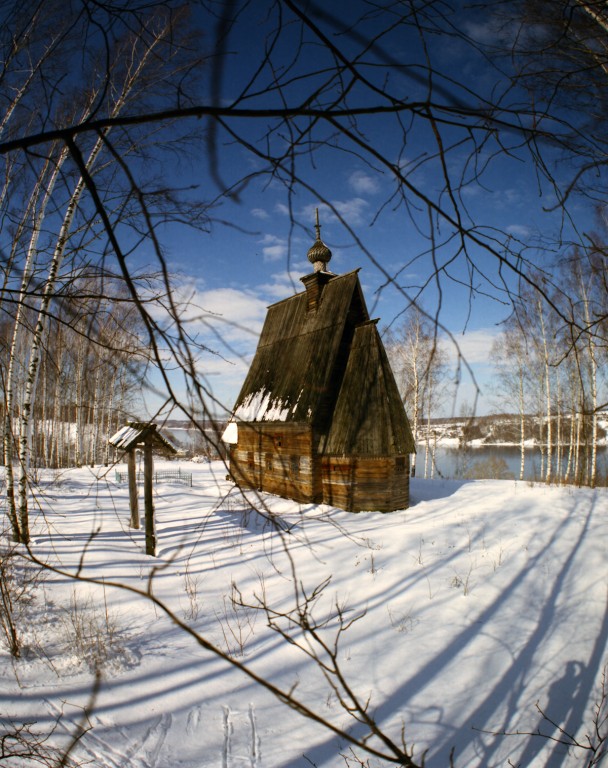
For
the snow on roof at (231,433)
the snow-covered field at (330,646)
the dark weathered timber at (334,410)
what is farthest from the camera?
the dark weathered timber at (334,410)

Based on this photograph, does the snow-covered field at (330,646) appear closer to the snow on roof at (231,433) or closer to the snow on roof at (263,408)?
the snow on roof at (231,433)

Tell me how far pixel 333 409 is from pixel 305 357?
2.22m

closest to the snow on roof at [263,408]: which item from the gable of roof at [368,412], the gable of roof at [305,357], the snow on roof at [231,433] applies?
the gable of roof at [305,357]

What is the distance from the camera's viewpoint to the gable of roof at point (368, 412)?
35.3 feet

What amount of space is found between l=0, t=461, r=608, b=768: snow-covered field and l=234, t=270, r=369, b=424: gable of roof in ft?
16.2

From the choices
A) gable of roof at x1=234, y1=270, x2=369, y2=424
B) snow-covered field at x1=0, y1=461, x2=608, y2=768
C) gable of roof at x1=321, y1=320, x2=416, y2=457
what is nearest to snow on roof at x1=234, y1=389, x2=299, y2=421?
gable of roof at x1=234, y1=270, x2=369, y2=424

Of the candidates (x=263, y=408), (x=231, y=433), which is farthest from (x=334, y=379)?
(x=231, y=433)

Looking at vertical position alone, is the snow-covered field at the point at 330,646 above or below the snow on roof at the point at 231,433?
below

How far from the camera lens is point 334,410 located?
12.1m

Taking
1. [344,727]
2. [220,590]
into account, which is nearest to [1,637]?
[220,590]

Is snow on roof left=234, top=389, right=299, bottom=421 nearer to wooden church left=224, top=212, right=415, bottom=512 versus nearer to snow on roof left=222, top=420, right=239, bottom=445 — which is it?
wooden church left=224, top=212, right=415, bottom=512

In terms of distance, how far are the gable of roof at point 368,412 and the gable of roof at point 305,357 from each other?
2.17 ft

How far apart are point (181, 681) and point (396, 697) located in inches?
80.1

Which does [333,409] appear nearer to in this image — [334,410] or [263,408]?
[334,410]
